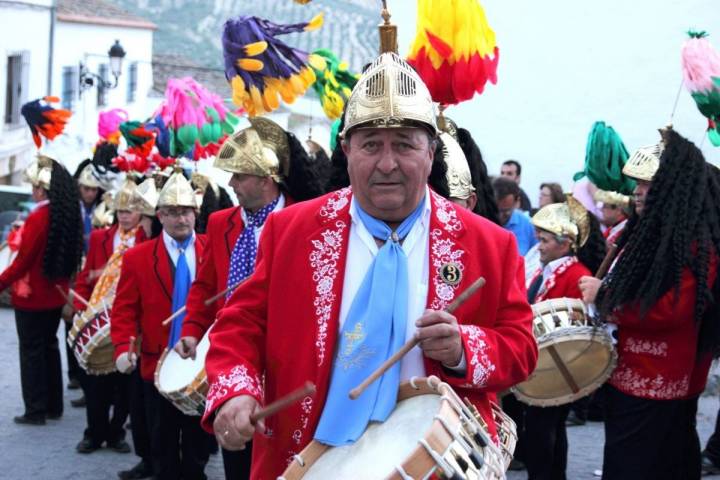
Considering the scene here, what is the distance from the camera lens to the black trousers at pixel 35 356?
10469mm

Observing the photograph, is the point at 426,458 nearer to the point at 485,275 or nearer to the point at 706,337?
the point at 485,275

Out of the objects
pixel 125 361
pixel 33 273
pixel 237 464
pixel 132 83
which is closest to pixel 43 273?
pixel 33 273

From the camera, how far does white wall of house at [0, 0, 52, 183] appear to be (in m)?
28.6

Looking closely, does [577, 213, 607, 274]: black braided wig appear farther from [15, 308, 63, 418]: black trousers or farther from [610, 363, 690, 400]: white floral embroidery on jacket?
[15, 308, 63, 418]: black trousers

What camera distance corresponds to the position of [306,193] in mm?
6969

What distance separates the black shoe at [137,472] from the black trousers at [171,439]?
0.87m

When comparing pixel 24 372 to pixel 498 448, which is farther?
pixel 24 372

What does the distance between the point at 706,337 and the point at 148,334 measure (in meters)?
3.67

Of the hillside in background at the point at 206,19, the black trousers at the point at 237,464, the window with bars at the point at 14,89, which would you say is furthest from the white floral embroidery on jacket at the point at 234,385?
the window with bars at the point at 14,89

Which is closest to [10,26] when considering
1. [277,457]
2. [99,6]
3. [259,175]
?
[99,6]

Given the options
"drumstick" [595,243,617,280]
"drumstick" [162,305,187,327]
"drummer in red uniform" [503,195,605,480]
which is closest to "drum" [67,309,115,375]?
"drumstick" [162,305,187,327]

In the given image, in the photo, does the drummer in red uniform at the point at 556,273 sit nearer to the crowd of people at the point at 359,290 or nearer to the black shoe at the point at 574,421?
the crowd of people at the point at 359,290

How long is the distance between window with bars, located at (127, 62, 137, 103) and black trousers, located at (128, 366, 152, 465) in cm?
2772

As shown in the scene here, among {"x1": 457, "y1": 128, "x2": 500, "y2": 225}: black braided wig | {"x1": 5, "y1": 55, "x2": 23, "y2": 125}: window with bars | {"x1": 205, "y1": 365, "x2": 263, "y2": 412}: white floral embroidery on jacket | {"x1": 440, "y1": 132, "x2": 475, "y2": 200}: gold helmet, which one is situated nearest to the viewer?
{"x1": 205, "y1": 365, "x2": 263, "y2": 412}: white floral embroidery on jacket
